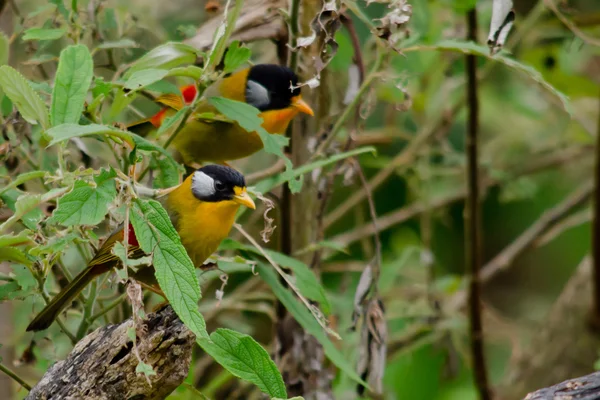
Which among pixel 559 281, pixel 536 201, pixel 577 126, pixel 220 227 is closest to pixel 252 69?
pixel 220 227

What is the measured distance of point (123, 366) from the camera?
154 centimetres

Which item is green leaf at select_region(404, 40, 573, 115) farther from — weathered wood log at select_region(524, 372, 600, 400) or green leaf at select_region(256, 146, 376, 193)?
weathered wood log at select_region(524, 372, 600, 400)

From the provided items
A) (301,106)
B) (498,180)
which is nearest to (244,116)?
(301,106)

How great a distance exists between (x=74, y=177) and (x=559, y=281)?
200 inches

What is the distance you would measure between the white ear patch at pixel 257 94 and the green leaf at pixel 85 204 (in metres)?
0.94

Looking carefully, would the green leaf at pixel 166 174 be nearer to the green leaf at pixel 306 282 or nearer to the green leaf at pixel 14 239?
the green leaf at pixel 306 282

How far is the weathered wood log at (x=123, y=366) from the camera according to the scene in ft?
5.05

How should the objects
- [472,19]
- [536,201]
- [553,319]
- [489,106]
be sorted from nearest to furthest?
[472,19] → [553,319] → [489,106] → [536,201]

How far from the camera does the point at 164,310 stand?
64.7 inches

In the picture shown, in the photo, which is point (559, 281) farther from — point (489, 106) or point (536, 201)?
point (489, 106)

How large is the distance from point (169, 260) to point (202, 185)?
625 millimetres

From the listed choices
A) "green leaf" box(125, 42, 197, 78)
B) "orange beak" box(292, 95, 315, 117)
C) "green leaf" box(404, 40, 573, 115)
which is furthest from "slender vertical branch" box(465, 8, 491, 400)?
"green leaf" box(125, 42, 197, 78)

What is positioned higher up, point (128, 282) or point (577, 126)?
point (128, 282)

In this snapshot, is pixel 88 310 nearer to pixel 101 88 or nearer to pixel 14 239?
pixel 14 239
